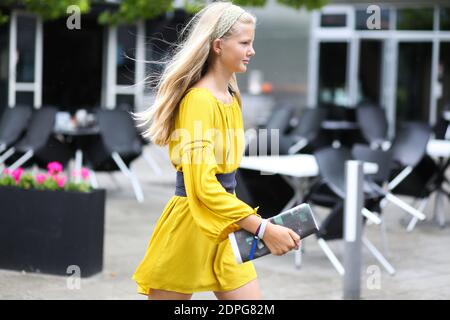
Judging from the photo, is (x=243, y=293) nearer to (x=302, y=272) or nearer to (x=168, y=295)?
(x=168, y=295)

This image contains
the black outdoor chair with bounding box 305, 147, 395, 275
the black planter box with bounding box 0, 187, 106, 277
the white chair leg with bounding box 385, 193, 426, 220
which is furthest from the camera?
the white chair leg with bounding box 385, 193, 426, 220

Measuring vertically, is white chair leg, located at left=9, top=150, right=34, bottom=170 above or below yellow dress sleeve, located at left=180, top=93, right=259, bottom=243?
below

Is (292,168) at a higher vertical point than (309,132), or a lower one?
higher

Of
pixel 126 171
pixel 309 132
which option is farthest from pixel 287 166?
pixel 309 132

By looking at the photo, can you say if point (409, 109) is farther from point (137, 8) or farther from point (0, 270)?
point (0, 270)

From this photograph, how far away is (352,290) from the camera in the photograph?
5852 millimetres

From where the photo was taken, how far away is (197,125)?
9.84 feet

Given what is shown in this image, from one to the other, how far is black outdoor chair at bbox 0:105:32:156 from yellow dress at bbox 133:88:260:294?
8.43 meters

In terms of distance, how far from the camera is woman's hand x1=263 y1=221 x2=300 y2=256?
288 centimetres

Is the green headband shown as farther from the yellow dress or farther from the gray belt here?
the gray belt

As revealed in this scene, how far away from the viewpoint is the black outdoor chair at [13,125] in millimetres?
11273

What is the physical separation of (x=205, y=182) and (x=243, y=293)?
1.77ft

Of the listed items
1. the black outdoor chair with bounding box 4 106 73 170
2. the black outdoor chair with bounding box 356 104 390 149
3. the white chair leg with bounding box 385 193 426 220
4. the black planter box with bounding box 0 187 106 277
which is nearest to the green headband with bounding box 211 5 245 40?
the black planter box with bounding box 0 187 106 277
